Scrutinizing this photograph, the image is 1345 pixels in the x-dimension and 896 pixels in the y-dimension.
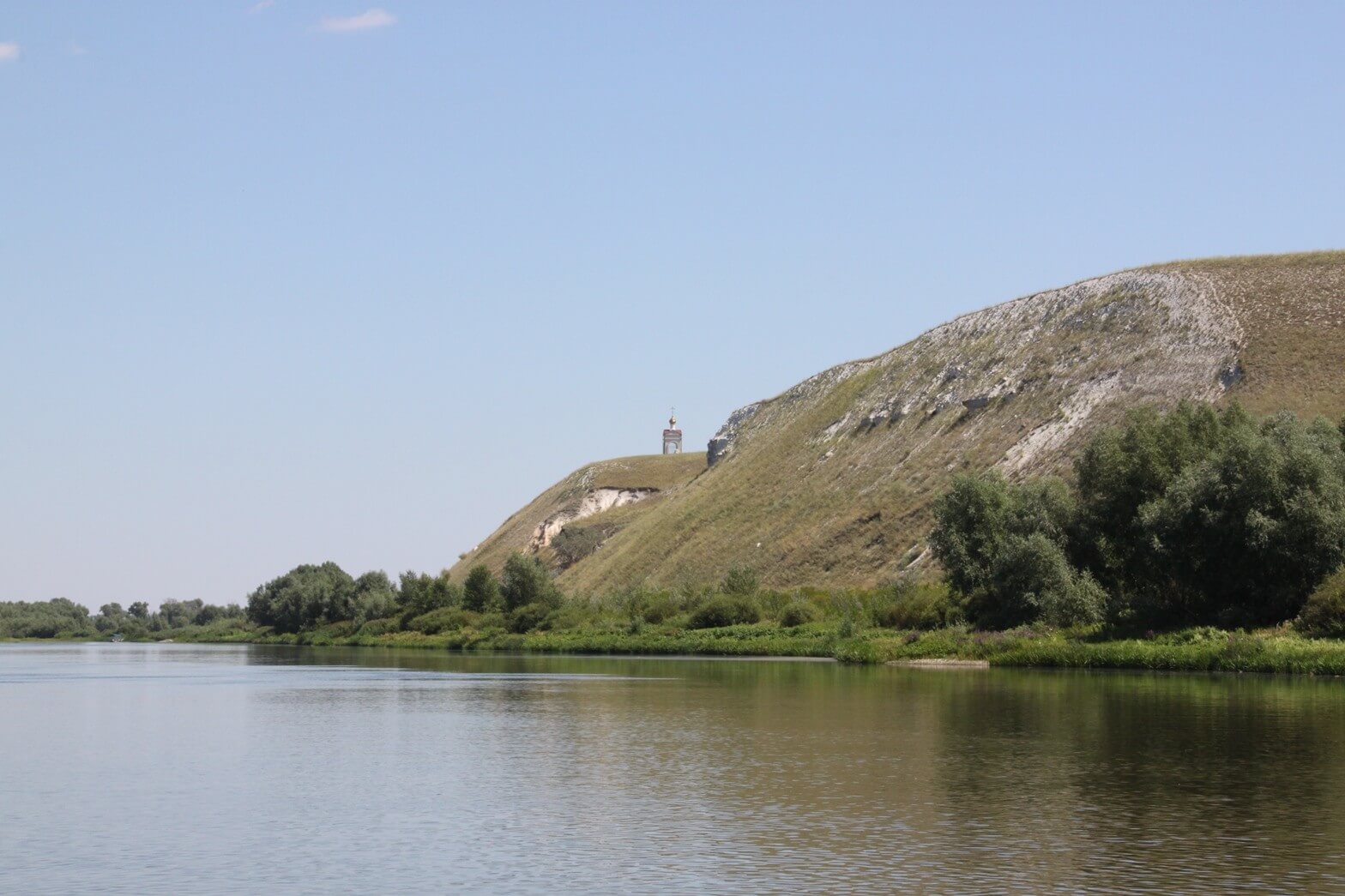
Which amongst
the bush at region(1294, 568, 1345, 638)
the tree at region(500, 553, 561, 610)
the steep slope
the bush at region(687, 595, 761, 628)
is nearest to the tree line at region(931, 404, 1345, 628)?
the bush at region(1294, 568, 1345, 638)

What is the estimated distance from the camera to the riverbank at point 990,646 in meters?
51.0

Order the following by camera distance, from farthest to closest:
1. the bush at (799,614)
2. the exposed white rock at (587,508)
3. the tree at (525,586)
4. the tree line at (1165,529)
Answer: the exposed white rock at (587,508), the tree at (525,586), the bush at (799,614), the tree line at (1165,529)

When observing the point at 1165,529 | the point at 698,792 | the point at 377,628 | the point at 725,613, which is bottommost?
the point at 698,792

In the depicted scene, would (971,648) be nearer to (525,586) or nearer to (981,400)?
(525,586)

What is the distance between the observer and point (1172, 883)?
17.2 meters

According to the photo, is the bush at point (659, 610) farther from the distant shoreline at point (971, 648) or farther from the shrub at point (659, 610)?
the distant shoreline at point (971, 648)

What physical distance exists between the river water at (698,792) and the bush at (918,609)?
65.4ft

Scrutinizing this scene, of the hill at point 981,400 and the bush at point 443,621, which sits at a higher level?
the hill at point 981,400

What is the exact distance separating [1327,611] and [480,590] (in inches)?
2983

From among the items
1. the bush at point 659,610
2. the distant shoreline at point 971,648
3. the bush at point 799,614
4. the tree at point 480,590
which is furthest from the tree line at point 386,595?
the bush at point 799,614

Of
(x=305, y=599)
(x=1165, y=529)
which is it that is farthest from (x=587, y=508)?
(x=1165, y=529)

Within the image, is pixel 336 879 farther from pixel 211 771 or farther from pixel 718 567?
pixel 718 567

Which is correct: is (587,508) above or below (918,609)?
above

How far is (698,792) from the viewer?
82.0 ft
